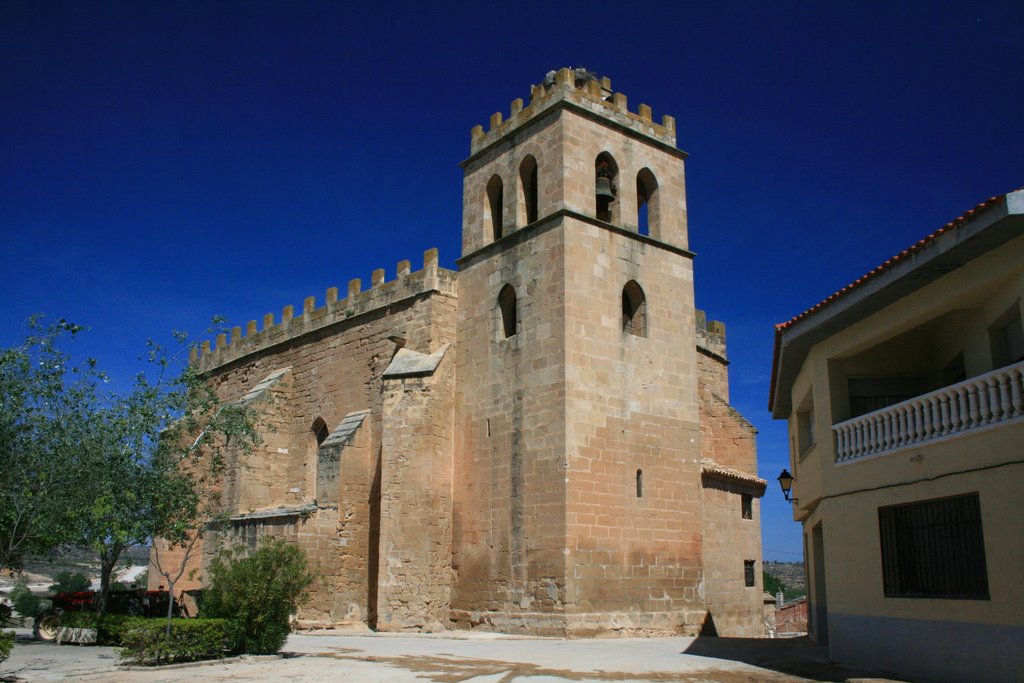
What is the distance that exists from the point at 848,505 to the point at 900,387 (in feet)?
7.73

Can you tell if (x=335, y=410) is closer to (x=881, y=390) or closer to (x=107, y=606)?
(x=107, y=606)

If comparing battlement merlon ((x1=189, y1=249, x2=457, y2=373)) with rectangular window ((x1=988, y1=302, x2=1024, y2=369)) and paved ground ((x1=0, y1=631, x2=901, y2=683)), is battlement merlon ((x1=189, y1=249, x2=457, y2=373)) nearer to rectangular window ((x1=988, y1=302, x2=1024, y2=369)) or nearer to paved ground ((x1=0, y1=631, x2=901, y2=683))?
paved ground ((x1=0, y1=631, x2=901, y2=683))

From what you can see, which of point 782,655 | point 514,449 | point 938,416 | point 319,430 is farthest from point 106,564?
point 938,416

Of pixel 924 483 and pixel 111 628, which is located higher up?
pixel 924 483

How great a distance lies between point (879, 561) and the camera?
444 inches

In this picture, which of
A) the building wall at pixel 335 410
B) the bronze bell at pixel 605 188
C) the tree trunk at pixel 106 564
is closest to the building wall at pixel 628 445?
the bronze bell at pixel 605 188

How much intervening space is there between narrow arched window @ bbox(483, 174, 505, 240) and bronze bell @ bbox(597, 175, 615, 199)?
2319 mm

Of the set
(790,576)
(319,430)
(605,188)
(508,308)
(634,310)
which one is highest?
(605,188)

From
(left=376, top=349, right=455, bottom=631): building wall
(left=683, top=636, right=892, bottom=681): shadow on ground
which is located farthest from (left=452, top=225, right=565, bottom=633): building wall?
(left=683, top=636, right=892, bottom=681): shadow on ground

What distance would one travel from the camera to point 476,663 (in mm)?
12148

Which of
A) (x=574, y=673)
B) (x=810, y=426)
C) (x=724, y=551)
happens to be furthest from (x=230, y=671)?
(x=724, y=551)

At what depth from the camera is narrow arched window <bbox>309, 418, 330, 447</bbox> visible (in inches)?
936

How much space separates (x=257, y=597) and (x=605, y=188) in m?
11.1

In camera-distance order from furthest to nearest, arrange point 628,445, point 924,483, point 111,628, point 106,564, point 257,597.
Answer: point 628,445
point 106,564
point 111,628
point 257,597
point 924,483
